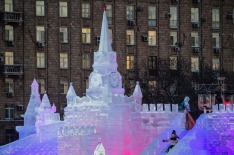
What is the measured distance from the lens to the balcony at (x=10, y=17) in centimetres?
10575

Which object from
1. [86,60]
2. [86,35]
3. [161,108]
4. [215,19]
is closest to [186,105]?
[161,108]

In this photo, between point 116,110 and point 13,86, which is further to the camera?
point 13,86

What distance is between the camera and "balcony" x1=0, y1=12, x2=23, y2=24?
347 ft

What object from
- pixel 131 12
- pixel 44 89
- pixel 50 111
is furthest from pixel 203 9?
pixel 50 111

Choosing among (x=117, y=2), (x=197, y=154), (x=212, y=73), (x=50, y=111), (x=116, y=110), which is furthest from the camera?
(x=117, y=2)

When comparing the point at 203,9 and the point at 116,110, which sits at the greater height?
the point at 203,9

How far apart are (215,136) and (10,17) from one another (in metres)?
43.1

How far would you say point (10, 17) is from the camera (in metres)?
106

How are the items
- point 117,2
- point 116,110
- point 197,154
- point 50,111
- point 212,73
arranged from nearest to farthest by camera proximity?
1. point 197,154
2. point 116,110
3. point 50,111
4. point 212,73
5. point 117,2

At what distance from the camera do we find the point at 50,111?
82.6 meters

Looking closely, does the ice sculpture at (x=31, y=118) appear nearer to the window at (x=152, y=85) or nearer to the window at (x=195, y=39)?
the window at (x=152, y=85)

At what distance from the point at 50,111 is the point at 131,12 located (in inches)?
1176

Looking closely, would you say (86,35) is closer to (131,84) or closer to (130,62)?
(130,62)

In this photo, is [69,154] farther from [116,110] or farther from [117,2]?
[117,2]
